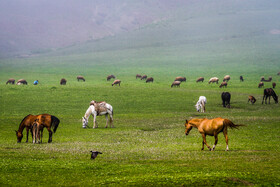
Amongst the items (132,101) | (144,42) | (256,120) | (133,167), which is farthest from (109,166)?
(144,42)

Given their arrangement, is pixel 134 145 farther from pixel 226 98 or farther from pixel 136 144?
pixel 226 98

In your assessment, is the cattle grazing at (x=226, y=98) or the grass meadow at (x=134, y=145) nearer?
the grass meadow at (x=134, y=145)

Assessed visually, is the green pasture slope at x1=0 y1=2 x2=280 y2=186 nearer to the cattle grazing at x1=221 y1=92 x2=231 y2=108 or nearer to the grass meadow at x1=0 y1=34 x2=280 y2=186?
the grass meadow at x1=0 y1=34 x2=280 y2=186

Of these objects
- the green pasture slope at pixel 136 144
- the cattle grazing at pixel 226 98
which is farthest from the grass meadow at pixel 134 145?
the cattle grazing at pixel 226 98

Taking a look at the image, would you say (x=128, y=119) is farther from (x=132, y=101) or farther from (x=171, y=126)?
(x=132, y=101)

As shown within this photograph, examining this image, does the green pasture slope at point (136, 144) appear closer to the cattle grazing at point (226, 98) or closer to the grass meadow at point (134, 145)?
the grass meadow at point (134, 145)

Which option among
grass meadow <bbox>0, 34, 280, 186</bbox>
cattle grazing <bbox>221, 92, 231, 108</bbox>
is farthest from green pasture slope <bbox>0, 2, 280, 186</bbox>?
cattle grazing <bbox>221, 92, 231, 108</bbox>

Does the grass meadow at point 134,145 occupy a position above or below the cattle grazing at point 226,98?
below

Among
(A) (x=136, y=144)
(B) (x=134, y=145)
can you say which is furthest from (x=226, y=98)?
(B) (x=134, y=145)

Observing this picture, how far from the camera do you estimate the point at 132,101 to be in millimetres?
51594

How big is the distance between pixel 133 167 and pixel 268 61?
123337 millimetres

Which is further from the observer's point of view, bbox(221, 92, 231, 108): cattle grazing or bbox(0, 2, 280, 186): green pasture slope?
bbox(221, 92, 231, 108): cattle grazing

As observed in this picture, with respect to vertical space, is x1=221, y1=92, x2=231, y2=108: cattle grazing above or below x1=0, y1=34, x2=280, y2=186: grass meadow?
above

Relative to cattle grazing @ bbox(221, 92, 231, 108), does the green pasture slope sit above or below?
below
